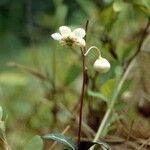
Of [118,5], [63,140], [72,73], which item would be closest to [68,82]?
[72,73]

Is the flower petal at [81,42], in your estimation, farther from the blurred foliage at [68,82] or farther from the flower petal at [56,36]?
the blurred foliage at [68,82]

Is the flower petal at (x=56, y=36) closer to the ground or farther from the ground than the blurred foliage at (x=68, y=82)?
farther from the ground

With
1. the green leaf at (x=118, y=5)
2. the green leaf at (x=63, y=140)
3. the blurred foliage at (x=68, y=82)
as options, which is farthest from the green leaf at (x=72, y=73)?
the green leaf at (x=63, y=140)

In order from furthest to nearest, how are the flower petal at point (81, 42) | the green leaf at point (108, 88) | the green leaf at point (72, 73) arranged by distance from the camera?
the green leaf at point (72, 73), the green leaf at point (108, 88), the flower petal at point (81, 42)

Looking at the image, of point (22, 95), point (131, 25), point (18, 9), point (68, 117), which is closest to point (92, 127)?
point (68, 117)

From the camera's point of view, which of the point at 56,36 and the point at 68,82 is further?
the point at 68,82

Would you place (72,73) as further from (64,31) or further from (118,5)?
(64,31)

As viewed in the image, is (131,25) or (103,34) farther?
(131,25)

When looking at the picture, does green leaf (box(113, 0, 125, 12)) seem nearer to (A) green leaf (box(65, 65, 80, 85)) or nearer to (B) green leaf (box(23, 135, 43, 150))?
(A) green leaf (box(65, 65, 80, 85))

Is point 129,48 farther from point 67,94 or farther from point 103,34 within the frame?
point 67,94
